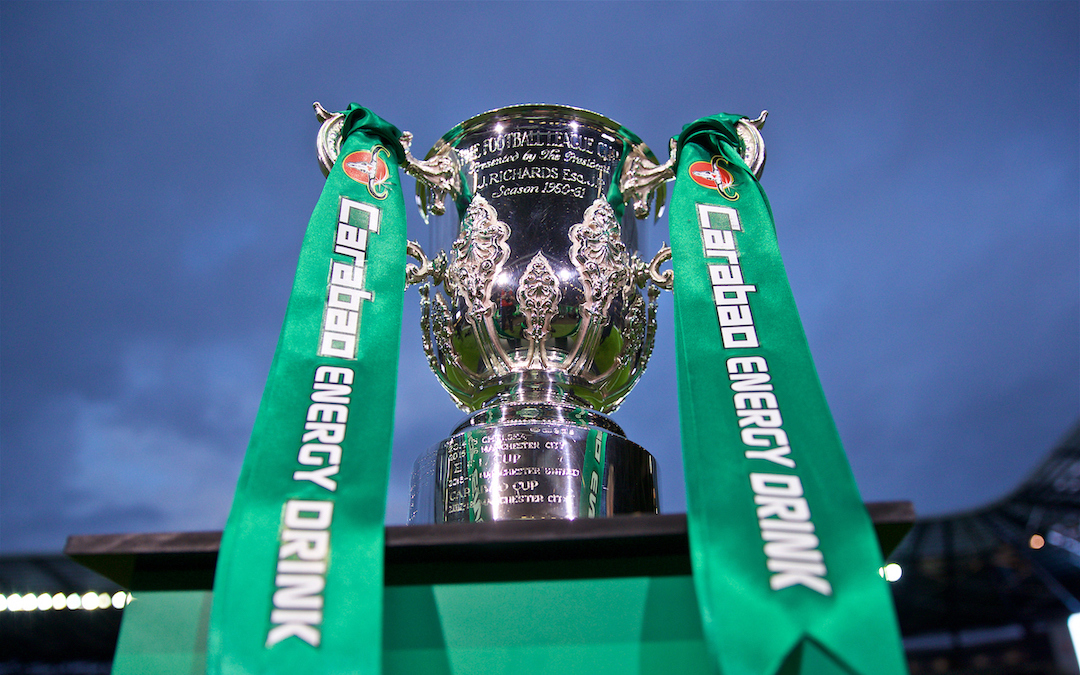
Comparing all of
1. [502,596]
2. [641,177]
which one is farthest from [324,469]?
[641,177]

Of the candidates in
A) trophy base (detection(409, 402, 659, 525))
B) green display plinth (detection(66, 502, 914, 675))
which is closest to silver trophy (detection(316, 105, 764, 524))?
trophy base (detection(409, 402, 659, 525))

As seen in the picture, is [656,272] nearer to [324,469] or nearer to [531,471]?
[531,471]

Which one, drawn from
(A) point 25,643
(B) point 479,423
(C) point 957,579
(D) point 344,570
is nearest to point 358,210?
(B) point 479,423

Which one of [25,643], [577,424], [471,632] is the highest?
[25,643]

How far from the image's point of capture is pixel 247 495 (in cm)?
109

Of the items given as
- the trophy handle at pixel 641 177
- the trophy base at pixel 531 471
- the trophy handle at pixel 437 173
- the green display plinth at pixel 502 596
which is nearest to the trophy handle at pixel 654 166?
the trophy handle at pixel 641 177

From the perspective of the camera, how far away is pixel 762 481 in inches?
42.8

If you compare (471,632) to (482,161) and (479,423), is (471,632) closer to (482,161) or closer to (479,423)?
(479,423)

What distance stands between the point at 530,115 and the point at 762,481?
1188 mm

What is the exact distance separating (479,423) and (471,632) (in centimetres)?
57

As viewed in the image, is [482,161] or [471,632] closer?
[471,632]

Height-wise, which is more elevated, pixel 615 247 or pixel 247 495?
pixel 615 247

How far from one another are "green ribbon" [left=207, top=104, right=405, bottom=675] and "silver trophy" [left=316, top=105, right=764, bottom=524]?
0.30m

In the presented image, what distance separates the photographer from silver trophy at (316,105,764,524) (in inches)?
60.1
